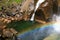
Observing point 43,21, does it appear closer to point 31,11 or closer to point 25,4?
point 31,11

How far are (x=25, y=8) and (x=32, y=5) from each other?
66cm

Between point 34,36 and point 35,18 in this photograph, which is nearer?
point 34,36

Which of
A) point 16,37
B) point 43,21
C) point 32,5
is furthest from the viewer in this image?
point 32,5

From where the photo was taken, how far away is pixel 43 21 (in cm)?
1387

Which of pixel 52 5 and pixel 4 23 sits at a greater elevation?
pixel 52 5

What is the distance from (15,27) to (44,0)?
3.07 m

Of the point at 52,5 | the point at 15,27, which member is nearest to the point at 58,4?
the point at 52,5

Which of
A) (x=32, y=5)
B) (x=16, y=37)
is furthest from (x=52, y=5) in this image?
(x=16, y=37)

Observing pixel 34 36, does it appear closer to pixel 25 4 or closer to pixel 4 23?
pixel 4 23

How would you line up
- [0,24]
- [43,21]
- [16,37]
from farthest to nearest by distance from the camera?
[43,21]
[0,24]
[16,37]

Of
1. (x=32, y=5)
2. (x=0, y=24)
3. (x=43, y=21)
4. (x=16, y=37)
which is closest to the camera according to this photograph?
(x=16, y=37)

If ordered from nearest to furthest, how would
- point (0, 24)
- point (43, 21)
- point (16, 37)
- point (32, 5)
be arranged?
1. point (16, 37)
2. point (0, 24)
3. point (43, 21)
4. point (32, 5)

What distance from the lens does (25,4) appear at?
15.3 meters

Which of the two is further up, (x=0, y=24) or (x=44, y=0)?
(x=44, y=0)
